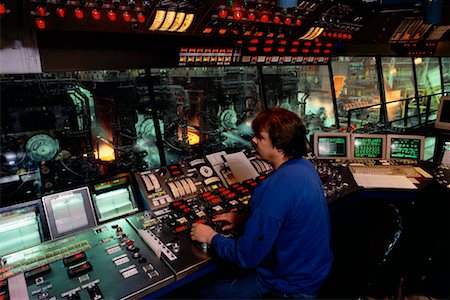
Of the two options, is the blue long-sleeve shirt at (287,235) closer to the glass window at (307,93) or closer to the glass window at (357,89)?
the glass window at (307,93)

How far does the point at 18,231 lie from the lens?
1.84 meters

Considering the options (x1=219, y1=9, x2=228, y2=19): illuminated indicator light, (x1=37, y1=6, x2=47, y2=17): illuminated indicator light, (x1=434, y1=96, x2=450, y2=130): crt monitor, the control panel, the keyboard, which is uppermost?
(x1=219, y1=9, x2=228, y2=19): illuminated indicator light

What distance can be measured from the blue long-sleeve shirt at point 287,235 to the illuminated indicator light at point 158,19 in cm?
148

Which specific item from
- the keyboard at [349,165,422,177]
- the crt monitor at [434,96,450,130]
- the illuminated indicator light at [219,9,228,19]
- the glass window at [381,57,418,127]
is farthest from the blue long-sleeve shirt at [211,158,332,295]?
the glass window at [381,57,418,127]

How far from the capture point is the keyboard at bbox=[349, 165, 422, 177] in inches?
117

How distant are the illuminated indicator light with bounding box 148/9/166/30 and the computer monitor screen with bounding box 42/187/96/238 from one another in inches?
50.5

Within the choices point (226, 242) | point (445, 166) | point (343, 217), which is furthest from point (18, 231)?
point (445, 166)

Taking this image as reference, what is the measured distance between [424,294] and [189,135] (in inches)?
115

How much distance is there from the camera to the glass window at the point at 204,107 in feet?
12.4

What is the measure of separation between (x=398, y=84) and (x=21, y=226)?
7.60 metres

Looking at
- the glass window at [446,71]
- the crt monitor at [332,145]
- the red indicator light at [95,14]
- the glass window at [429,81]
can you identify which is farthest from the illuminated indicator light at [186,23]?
the glass window at [446,71]

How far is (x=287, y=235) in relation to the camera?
1.42 m

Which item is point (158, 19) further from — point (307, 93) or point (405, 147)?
point (307, 93)

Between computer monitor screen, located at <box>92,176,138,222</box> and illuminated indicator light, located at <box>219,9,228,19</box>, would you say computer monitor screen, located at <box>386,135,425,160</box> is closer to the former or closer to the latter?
illuminated indicator light, located at <box>219,9,228,19</box>
